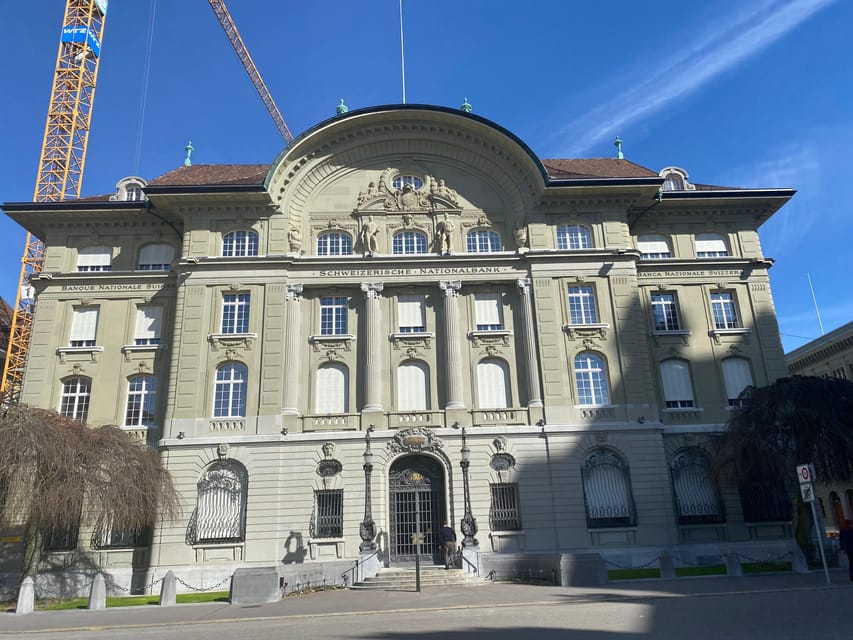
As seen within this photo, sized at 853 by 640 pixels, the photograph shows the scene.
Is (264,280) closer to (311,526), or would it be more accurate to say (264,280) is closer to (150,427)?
(150,427)

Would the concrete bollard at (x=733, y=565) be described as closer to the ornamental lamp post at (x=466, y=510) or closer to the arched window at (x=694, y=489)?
the arched window at (x=694, y=489)

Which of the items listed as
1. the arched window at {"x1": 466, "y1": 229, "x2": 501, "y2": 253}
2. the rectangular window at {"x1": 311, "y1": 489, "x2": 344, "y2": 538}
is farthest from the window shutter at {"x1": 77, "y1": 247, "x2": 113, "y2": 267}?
the arched window at {"x1": 466, "y1": 229, "x2": 501, "y2": 253}

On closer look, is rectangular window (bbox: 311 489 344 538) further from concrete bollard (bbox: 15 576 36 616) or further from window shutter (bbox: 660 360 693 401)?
window shutter (bbox: 660 360 693 401)

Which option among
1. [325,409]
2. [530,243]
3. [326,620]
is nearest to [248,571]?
[326,620]

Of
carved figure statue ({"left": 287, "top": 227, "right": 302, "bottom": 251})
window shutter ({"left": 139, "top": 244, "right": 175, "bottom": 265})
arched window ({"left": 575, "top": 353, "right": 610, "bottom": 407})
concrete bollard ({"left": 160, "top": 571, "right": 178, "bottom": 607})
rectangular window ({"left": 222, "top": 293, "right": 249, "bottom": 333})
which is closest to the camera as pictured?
concrete bollard ({"left": 160, "top": 571, "right": 178, "bottom": 607})

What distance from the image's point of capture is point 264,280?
1184 inches

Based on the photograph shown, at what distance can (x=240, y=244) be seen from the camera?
102ft

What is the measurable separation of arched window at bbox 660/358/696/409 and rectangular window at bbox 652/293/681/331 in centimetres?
170

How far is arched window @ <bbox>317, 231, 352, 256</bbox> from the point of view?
31.5m

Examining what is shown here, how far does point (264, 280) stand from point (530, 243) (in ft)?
40.8

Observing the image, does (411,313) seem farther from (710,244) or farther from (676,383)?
(710,244)

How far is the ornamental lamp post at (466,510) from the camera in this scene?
2552 cm

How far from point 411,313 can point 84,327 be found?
15.1 meters

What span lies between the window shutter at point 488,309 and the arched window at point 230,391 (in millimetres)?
10719
